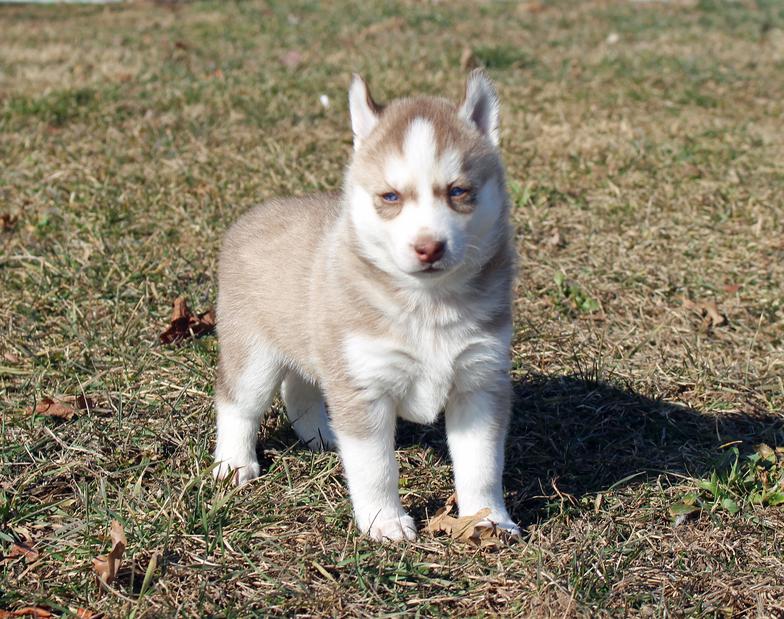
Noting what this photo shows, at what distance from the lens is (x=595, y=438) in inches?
165

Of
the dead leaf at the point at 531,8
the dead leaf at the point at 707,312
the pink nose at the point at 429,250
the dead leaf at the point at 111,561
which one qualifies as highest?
the pink nose at the point at 429,250

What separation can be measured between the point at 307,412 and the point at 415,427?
495mm

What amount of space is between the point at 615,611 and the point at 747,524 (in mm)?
822

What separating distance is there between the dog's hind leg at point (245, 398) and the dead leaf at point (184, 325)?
97 centimetres

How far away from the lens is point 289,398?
4.29 metres

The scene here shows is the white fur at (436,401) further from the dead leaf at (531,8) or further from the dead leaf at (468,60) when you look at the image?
the dead leaf at (531,8)

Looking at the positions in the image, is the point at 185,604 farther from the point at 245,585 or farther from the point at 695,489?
the point at 695,489

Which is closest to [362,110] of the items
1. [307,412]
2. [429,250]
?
[429,250]

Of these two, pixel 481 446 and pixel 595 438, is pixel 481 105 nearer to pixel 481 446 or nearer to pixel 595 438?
pixel 481 446

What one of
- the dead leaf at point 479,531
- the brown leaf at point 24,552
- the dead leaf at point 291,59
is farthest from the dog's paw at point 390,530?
the dead leaf at point 291,59

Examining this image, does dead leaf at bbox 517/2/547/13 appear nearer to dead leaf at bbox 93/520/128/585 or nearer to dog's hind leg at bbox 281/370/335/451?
dog's hind leg at bbox 281/370/335/451

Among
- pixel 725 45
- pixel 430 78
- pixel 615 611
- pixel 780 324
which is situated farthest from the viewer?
pixel 725 45

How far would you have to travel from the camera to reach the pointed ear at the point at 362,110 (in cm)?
343

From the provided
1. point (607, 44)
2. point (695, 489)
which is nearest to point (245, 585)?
point (695, 489)
